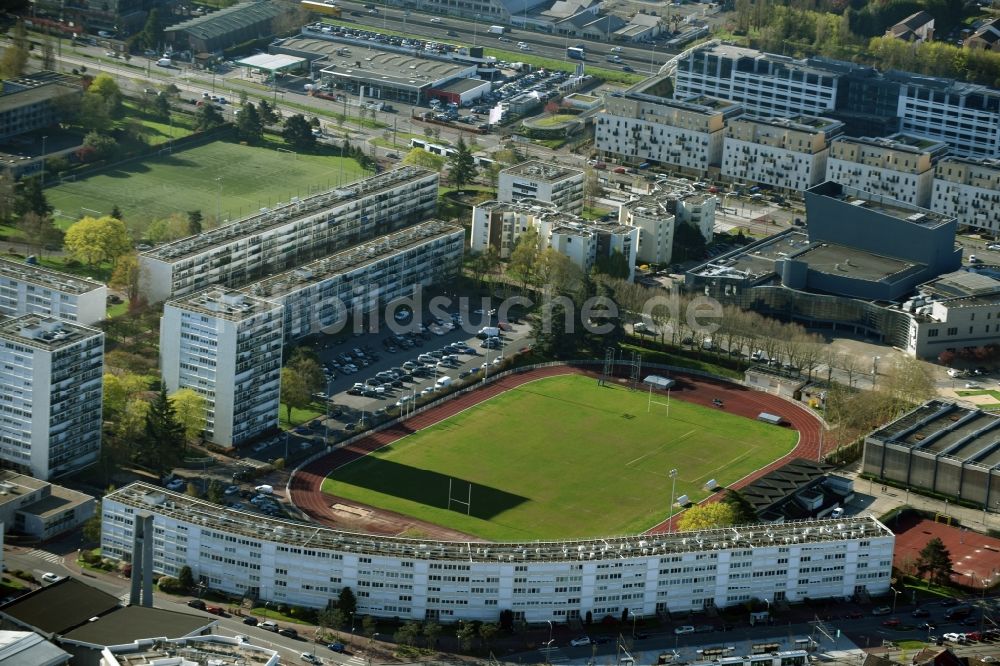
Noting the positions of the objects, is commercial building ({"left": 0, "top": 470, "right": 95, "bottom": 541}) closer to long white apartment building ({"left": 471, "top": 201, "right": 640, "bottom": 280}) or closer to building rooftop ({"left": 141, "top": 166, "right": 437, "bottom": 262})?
building rooftop ({"left": 141, "top": 166, "right": 437, "bottom": 262})

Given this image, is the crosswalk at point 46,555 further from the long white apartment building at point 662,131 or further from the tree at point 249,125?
the long white apartment building at point 662,131

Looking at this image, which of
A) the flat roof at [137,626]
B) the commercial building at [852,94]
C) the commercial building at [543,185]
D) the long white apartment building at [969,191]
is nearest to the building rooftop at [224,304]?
the flat roof at [137,626]

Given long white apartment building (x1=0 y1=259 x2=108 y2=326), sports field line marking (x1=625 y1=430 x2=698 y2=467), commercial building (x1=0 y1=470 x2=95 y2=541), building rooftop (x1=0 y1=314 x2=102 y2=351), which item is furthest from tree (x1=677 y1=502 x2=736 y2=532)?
long white apartment building (x1=0 y1=259 x2=108 y2=326)

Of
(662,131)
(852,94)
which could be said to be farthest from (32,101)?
(852,94)

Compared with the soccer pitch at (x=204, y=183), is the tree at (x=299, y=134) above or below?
above

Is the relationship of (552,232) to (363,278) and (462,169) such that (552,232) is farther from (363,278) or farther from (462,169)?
(462,169)

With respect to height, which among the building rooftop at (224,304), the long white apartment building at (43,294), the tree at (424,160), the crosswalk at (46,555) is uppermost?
the tree at (424,160)

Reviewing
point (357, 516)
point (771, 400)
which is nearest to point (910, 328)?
point (771, 400)
